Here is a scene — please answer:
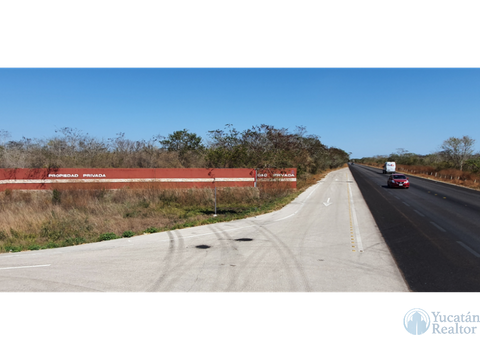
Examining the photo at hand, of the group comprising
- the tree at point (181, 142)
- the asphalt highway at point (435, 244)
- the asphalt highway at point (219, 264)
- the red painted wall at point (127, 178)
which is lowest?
the asphalt highway at point (219, 264)

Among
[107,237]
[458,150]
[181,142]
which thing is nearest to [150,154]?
[181,142]

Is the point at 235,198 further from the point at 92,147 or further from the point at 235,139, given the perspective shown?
the point at 92,147

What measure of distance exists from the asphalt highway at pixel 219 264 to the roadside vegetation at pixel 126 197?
6.77ft

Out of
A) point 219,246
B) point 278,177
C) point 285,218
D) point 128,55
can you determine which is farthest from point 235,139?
point 128,55

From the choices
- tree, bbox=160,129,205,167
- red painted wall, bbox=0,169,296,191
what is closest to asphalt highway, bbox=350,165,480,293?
red painted wall, bbox=0,169,296,191

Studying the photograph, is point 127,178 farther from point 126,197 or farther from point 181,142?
point 181,142

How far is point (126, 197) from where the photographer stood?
2189 centimetres

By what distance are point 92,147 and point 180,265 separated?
31.5 metres

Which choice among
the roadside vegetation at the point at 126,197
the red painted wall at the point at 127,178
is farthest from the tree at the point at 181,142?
the red painted wall at the point at 127,178

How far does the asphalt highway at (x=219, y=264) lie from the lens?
6258mm

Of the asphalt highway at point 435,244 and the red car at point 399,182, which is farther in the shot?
the red car at point 399,182

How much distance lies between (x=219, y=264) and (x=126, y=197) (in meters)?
16.3

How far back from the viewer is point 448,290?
5961 mm

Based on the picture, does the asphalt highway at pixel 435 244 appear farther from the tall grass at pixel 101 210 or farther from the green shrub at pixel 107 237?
the green shrub at pixel 107 237
